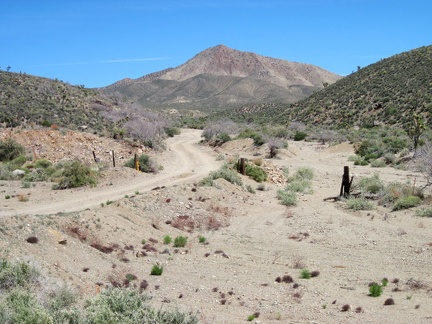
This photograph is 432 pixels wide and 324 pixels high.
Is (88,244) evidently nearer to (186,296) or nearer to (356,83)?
(186,296)

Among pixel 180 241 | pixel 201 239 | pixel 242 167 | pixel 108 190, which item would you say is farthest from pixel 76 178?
pixel 242 167

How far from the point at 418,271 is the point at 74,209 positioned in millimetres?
12247

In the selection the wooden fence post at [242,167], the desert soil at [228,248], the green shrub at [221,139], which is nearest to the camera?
the desert soil at [228,248]

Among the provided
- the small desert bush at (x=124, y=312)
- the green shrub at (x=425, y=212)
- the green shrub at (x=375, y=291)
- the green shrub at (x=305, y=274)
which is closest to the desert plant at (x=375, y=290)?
the green shrub at (x=375, y=291)

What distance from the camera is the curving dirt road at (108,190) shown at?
1939 centimetres

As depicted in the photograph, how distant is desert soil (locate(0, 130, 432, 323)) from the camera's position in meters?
11.7

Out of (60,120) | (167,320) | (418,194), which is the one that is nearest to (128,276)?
(167,320)

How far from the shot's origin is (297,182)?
29.2 metres

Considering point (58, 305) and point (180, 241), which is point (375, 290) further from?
point (58, 305)

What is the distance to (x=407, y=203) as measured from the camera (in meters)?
22.0

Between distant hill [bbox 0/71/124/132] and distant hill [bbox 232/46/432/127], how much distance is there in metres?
31.5

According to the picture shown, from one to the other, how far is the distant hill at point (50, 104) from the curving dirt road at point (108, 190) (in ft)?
48.2

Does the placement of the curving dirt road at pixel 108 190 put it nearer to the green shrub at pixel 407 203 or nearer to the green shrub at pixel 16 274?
the green shrub at pixel 16 274

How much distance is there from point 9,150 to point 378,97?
51094mm
